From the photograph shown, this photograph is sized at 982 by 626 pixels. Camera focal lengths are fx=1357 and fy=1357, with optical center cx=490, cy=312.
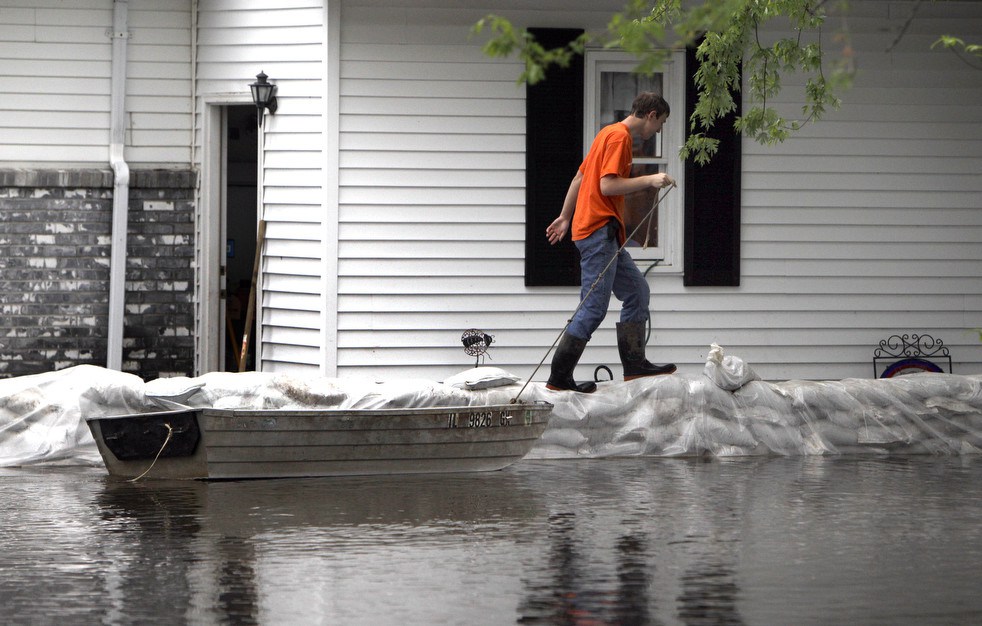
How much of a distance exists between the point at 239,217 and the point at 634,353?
316 inches

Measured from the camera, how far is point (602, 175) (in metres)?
9.85

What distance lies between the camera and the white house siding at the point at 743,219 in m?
11.5

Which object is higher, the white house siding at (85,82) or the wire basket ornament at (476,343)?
the white house siding at (85,82)

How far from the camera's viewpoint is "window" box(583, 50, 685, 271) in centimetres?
1175

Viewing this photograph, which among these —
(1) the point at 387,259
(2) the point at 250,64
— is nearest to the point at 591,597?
(1) the point at 387,259

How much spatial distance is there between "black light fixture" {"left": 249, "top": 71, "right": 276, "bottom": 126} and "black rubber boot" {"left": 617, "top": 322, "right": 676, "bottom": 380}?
391 centimetres

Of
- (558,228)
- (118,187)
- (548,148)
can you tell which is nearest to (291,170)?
(118,187)

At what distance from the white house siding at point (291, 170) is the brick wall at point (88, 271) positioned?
1.22m

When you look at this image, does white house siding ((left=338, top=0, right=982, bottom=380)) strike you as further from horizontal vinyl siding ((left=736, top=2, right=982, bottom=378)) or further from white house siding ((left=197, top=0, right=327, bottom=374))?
white house siding ((left=197, top=0, right=327, bottom=374))

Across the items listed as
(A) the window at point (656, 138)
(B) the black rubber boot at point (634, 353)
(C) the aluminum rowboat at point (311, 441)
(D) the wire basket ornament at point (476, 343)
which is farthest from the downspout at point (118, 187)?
(B) the black rubber boot at point (634, 353)

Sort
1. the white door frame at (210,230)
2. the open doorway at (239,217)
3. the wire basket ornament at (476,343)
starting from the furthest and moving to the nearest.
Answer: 1. the open doorway at (239,217)
2. the white door frame at (210,230)
3. the wire basket ornament at (476,343)

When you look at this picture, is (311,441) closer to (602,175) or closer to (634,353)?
(634,353)

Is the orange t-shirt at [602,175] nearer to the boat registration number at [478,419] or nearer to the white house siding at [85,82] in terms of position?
the boat registration number at [478,419]

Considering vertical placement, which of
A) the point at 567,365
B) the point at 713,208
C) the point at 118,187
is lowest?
the point at 567,365
